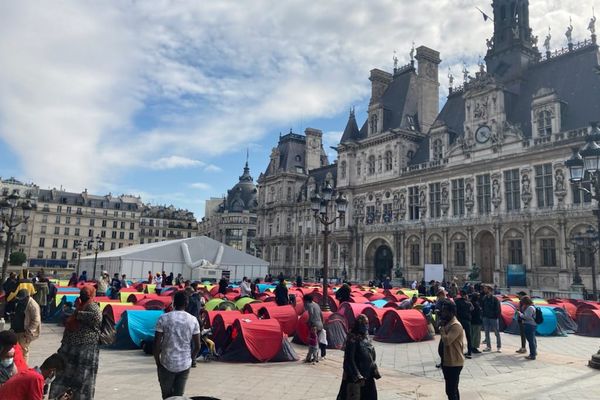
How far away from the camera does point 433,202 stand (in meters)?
41.7

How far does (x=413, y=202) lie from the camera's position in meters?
43.6

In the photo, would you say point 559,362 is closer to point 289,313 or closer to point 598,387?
point 598,387

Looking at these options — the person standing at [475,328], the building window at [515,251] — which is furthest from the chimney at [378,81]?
the person standing at [475,328]

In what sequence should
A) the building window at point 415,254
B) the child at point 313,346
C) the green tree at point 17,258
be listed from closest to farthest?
the child at point 313,346 → the building window at point 415,254 → the green tree at point 17,258

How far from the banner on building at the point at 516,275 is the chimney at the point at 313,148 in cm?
3754

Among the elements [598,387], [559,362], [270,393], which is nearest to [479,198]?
[559,362]

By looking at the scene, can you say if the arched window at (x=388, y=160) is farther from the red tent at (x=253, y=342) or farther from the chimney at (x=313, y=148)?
the red tent at (x=253, y=342)

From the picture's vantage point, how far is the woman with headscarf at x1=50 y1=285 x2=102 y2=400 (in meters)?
6.34

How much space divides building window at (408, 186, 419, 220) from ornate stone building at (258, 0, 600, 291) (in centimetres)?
10

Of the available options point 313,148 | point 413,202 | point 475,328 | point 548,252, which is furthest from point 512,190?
point 313,148

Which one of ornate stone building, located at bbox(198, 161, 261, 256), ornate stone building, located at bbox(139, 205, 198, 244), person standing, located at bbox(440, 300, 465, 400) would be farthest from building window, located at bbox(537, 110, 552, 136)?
ornate stone building, located at bbox(139, 205, 198, 244)

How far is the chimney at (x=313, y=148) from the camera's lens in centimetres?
6775

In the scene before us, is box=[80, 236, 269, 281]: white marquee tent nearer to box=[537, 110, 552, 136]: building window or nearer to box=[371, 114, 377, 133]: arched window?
box=[371, 114, 377, 133]: arched window

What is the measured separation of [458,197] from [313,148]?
1265 inches
